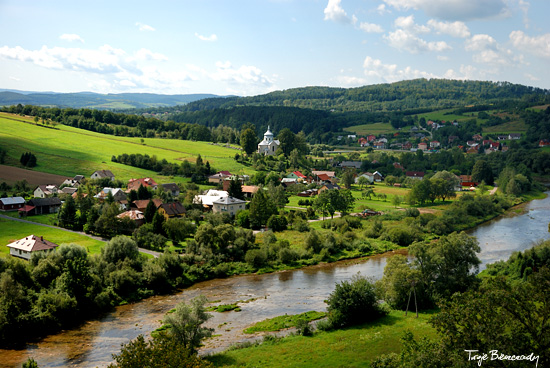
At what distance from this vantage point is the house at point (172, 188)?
67.2 metres

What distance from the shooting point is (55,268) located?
3362 cm

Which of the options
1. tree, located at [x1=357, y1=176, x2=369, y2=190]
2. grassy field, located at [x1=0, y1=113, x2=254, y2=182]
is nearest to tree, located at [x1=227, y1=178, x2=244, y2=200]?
grassy field, located at [x1=0, y1=113, x2=254, y2=182]

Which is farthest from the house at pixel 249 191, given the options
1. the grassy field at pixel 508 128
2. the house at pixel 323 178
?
the grassy field at pixel 508 128

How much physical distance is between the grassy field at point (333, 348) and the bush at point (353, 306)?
0.92 meters

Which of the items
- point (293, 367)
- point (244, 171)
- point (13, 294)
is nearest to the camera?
point (293, 367)

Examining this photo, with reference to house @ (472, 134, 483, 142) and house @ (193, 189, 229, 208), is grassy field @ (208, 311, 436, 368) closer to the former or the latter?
house @ (193, 189, 229, 208)

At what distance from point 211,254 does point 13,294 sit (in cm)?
1740

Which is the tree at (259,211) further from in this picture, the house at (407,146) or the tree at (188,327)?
the house at (407,146)

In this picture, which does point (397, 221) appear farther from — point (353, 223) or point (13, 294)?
point (13, 294)

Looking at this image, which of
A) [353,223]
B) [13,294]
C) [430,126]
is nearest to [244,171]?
[353,223]

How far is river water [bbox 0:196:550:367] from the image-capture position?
25828mm

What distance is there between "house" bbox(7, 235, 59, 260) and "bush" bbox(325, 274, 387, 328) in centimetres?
2442

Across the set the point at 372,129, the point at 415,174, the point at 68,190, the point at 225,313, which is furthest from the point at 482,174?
the point at 372,129

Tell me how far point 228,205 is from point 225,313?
2738 cm
